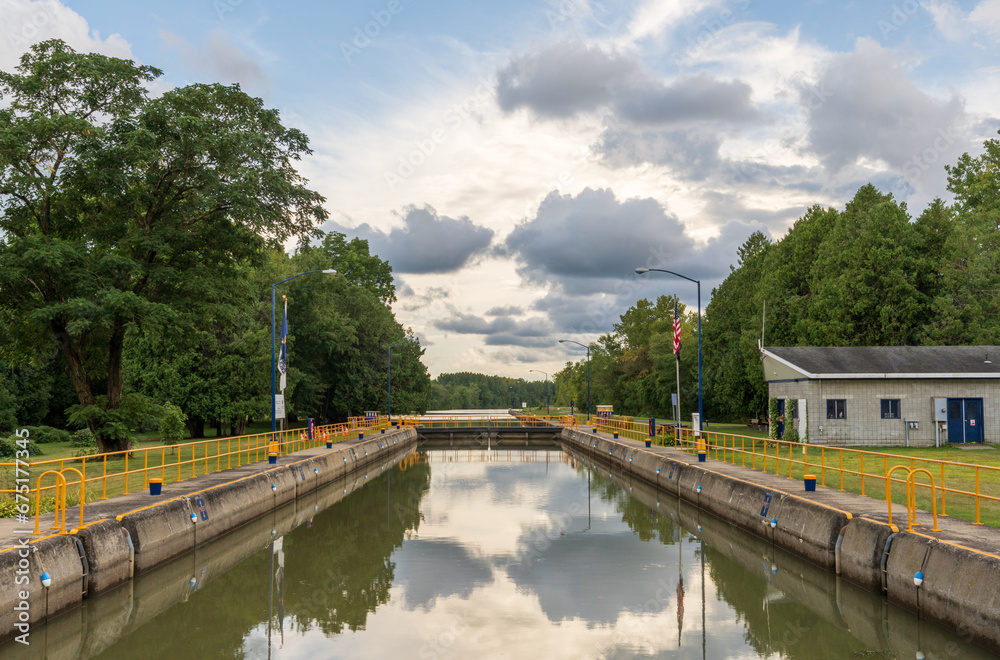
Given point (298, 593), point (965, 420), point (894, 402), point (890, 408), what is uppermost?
point (894, 402)

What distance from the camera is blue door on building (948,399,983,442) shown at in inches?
1478

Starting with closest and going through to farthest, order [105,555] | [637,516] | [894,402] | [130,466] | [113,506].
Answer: [105,555]
[113,506]
[637,516]
[130,466]
[894,402]

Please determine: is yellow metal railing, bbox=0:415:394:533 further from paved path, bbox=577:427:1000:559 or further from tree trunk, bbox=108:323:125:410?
paved path, bbox=577:427:1000:559

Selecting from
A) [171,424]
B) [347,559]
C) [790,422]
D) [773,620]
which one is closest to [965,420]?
[790,422]

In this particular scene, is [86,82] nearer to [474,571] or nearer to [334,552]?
[334,552]

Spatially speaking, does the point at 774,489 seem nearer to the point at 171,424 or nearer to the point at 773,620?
the point at 773,620

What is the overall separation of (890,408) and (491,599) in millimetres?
30055

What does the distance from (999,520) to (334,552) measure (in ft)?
48.8

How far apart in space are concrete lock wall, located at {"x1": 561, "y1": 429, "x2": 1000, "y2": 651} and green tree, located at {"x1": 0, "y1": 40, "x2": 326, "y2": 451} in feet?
72.9

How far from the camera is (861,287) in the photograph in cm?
5184

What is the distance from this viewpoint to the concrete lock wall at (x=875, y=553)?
36.2ft

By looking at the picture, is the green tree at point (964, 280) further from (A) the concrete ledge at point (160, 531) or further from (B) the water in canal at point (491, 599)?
(A) the concrete ledge at point (160, 531)

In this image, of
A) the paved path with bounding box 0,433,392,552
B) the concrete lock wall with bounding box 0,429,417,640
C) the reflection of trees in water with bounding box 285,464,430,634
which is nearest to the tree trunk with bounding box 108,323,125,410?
the paved path with bounding box 0,433,392,552

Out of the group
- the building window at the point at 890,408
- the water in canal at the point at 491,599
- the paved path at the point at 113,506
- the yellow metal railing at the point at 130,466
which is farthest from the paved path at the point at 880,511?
the paved path at the point at 113,506
